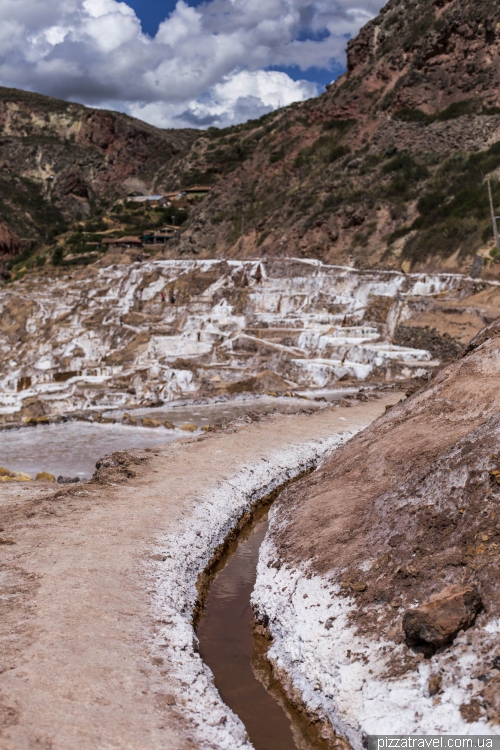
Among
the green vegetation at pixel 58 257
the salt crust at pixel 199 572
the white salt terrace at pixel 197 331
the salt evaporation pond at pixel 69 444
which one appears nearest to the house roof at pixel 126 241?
the green vegetation at pixel 58 257

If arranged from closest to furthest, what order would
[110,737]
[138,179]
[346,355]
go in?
[110,737] < [346,355] < [138,179]

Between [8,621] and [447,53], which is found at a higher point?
[447,53]

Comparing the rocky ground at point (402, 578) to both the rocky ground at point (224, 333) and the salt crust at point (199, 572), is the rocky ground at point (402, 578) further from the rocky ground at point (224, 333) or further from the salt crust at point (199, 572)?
the rocky ground at point (224, 333)

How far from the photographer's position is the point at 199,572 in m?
7.88

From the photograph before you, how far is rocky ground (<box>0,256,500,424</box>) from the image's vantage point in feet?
A: 69.3

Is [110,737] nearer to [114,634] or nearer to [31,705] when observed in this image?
[31,705]

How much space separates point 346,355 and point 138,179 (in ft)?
250

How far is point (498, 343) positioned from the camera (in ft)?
29.6

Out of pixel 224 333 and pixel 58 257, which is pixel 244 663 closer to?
pixel 224 333

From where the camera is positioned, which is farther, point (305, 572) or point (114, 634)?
point (305, 572)

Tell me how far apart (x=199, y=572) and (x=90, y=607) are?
1.84 metres

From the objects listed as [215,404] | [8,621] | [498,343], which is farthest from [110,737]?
[215,404]

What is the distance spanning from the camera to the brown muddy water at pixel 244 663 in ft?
17.4

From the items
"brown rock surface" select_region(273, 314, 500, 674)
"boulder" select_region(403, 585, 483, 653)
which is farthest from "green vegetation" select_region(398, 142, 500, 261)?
"boulder" select_region(403, 585, 483, 653)
